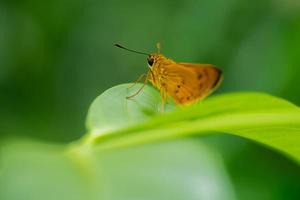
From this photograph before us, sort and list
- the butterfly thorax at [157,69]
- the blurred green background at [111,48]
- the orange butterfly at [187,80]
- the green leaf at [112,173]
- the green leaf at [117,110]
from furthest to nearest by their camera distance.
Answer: the blurred green background at [111,48], the butterfly thorax at [157,69], the orange butterfly at [187,80], the green leaf at [117,110], the green leaf at [112,173]

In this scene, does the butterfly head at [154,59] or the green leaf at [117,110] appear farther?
the butterfly head at [154,59]

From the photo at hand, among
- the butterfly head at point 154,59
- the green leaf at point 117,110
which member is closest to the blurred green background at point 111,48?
the butterfly head at point 154,59

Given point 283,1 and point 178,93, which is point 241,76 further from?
point 178,93

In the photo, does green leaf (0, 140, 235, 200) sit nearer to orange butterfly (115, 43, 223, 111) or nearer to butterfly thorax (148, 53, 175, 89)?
orange butterfly (115, 43, 223, 111)

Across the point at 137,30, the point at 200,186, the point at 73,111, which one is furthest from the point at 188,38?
the point at 200,186

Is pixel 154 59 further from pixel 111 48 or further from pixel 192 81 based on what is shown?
pixel 111 48

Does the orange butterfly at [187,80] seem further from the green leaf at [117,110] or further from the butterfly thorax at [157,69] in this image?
the green leaf at [117,110]
